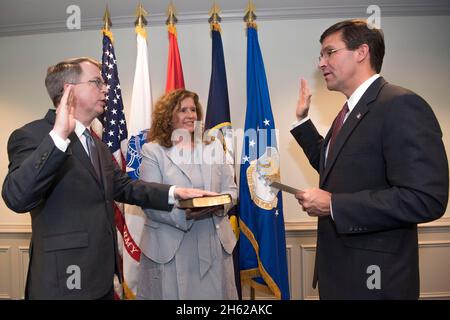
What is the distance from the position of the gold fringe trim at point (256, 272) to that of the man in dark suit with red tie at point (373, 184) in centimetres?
131

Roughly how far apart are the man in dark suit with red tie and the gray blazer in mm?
844

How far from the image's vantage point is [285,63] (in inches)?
131

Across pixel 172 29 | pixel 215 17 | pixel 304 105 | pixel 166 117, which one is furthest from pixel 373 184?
pixel 172 29

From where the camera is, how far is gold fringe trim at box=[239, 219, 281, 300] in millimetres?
2822

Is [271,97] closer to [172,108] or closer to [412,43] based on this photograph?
[172,108]

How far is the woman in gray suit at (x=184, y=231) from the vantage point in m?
2.12

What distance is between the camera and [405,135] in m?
1.25

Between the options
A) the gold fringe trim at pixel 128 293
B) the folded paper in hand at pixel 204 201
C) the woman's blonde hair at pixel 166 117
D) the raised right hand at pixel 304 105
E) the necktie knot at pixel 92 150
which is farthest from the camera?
the gold fringe trim at pixel 128 293

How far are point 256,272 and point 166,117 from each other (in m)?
1.59

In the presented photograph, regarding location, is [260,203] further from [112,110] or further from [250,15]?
[250,15]

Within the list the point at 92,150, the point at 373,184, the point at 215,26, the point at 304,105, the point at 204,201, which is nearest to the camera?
the point at 373,184

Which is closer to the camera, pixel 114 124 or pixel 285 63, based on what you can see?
pixel 114 124

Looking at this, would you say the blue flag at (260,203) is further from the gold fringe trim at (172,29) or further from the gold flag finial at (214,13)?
the gold fringe trim at (172,29)

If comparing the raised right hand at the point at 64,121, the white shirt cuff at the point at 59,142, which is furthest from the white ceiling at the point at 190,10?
the white shirt cuff at the point at 59,142
